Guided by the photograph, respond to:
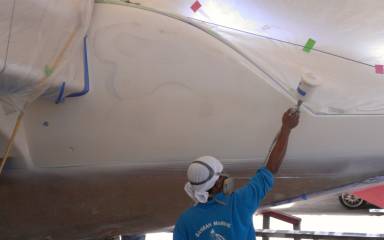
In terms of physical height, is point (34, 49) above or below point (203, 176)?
above

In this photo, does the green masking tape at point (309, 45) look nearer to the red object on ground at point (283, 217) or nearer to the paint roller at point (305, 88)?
the paint roller at point (305, 88)

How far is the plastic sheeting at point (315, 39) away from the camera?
4.45ft

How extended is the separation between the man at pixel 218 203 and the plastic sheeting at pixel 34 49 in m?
0.42

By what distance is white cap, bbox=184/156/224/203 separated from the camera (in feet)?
3.71

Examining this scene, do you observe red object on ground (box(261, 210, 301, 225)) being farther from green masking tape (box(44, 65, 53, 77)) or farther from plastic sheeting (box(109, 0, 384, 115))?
green masking tape (box(44, 65, 53, 77))

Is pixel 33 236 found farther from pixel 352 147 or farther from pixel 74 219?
pixel 352 147

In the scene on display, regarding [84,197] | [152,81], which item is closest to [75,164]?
[84,197]

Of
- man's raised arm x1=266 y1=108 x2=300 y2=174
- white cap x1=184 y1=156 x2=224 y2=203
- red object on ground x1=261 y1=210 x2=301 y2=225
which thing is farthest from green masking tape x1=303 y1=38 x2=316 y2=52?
red object on ground x1=261 y1=210 x2=301 y2=225

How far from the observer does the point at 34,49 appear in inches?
50.0

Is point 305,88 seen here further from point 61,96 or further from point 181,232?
point 61,96

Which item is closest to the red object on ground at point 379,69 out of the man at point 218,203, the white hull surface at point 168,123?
the white hull surface at point 168,123

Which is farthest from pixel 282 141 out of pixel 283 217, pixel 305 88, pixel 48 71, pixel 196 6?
pixel 283 217

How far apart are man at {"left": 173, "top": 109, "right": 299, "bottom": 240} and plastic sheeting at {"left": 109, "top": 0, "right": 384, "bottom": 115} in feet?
0.94

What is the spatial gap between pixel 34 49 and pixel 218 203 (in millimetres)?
551
